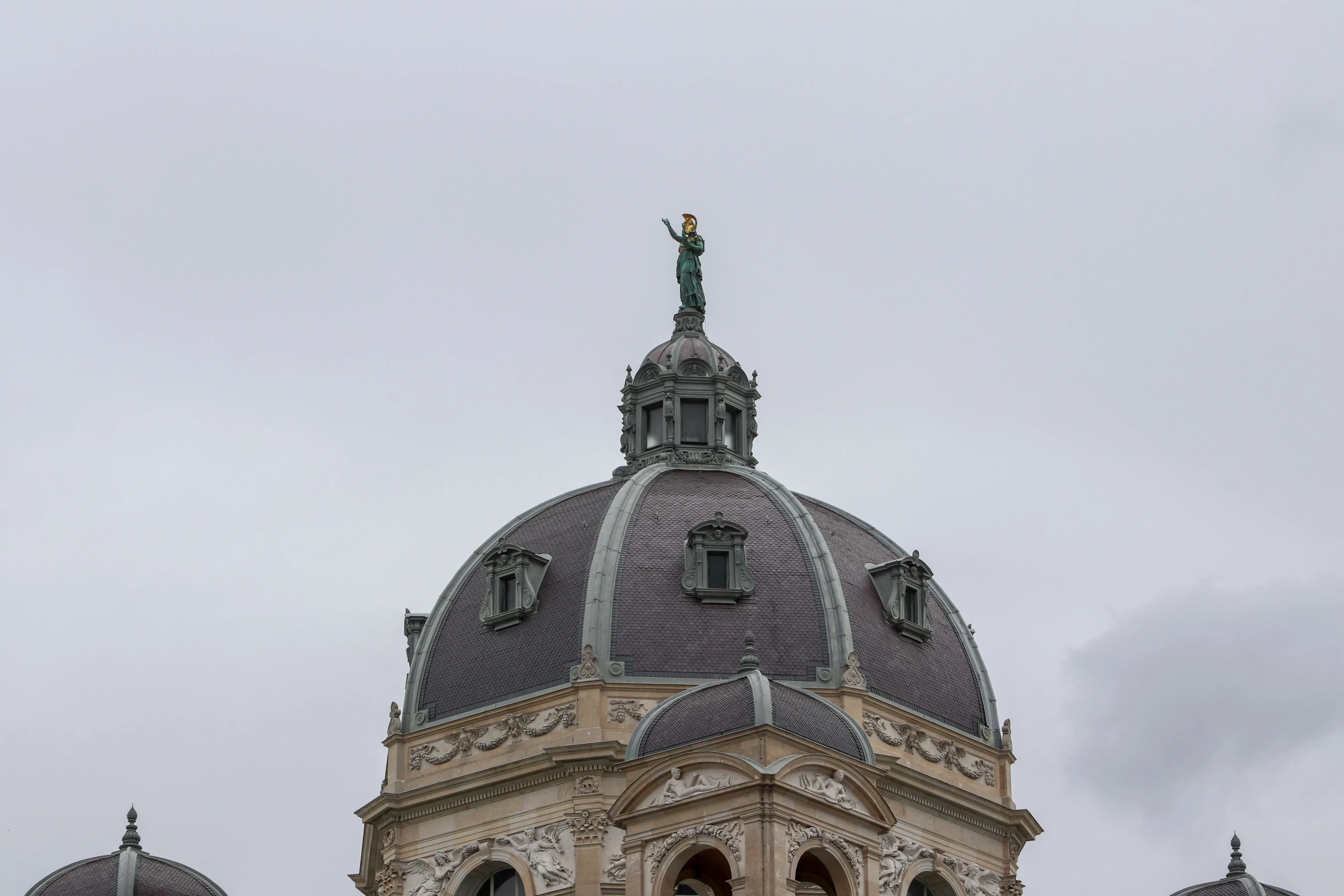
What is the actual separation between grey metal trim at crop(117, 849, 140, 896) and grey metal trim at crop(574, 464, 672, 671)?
35.5ft

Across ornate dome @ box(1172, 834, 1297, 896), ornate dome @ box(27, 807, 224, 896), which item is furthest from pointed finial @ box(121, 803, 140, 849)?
ornate dome @ box(1172, 834, 1297, 896)

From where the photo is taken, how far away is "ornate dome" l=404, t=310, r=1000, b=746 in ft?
243

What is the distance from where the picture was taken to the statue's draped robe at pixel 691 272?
84.9 m

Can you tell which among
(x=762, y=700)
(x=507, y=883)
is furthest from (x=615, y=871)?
(x=762, y=700)

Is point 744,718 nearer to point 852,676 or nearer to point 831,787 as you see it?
point 831,787

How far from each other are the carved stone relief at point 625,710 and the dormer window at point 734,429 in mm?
11090

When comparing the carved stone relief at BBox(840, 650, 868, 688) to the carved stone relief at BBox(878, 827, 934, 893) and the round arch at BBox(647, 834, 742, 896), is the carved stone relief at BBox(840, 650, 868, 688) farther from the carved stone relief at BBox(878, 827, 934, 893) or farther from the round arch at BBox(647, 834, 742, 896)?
the round arch at BBox(647, 834, 742, 896)

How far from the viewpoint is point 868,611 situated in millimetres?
76000

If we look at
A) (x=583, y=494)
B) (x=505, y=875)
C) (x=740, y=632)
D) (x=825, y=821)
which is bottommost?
(x=825, y=821)

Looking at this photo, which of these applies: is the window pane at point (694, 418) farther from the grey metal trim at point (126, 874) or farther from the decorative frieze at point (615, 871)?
the grey metal trim at point (126, 874)

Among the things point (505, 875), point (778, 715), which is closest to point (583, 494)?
point (505, 875)

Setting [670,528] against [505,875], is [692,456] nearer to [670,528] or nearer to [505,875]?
[670,528]

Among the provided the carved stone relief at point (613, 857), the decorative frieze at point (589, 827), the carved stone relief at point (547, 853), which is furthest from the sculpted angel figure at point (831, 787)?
the carved stone relief at point (547, 853)

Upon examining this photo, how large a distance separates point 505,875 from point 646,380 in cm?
1485
